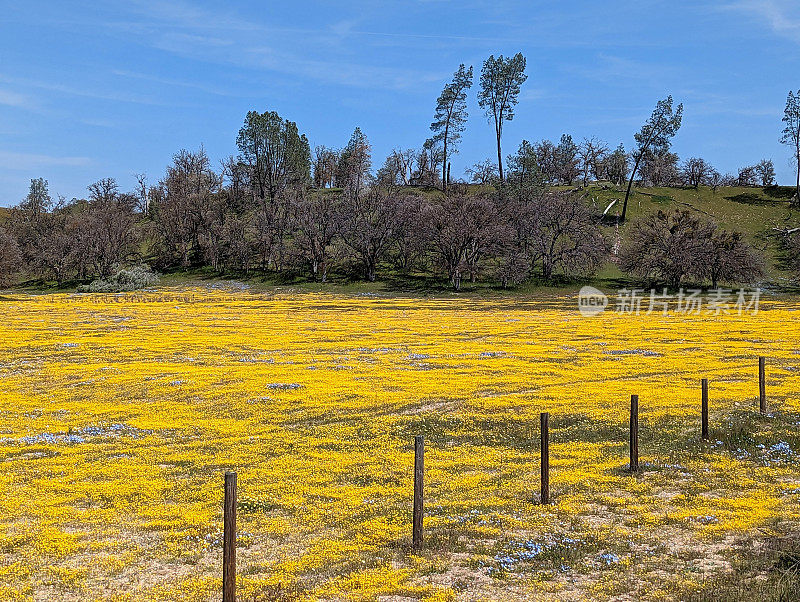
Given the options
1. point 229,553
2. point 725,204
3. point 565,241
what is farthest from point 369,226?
point 229,553

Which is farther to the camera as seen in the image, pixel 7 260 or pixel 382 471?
pixel 7 260

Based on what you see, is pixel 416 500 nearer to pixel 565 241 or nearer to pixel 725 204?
pixel 565 241

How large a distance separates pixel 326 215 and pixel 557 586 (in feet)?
302

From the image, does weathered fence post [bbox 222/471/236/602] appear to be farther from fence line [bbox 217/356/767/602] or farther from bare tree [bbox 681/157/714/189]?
bare tree [bbox 681/157/714/189]

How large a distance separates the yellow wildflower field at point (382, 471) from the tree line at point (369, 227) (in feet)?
171

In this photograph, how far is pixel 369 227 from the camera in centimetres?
9525

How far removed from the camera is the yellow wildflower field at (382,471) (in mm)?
10094

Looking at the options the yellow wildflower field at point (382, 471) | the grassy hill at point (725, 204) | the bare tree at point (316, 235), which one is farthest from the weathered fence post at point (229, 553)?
the grassy hill at point (725, 204)

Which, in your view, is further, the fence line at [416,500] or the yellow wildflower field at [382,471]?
the yellow wildflower field at [382,471]

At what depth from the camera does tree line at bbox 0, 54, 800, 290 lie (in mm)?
85625

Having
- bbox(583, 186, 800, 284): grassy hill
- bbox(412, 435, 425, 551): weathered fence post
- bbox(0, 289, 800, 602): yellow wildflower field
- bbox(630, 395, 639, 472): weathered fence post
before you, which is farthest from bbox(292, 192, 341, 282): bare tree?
bbox(412, 435, 425, 551): weathered fence post

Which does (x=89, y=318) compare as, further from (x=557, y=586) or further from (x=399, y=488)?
(x=557, y=586)

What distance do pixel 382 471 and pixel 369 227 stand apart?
81336 millimetres

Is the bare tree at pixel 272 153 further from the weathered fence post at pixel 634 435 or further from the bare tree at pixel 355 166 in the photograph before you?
the weathered fence post at pixel 634 435
